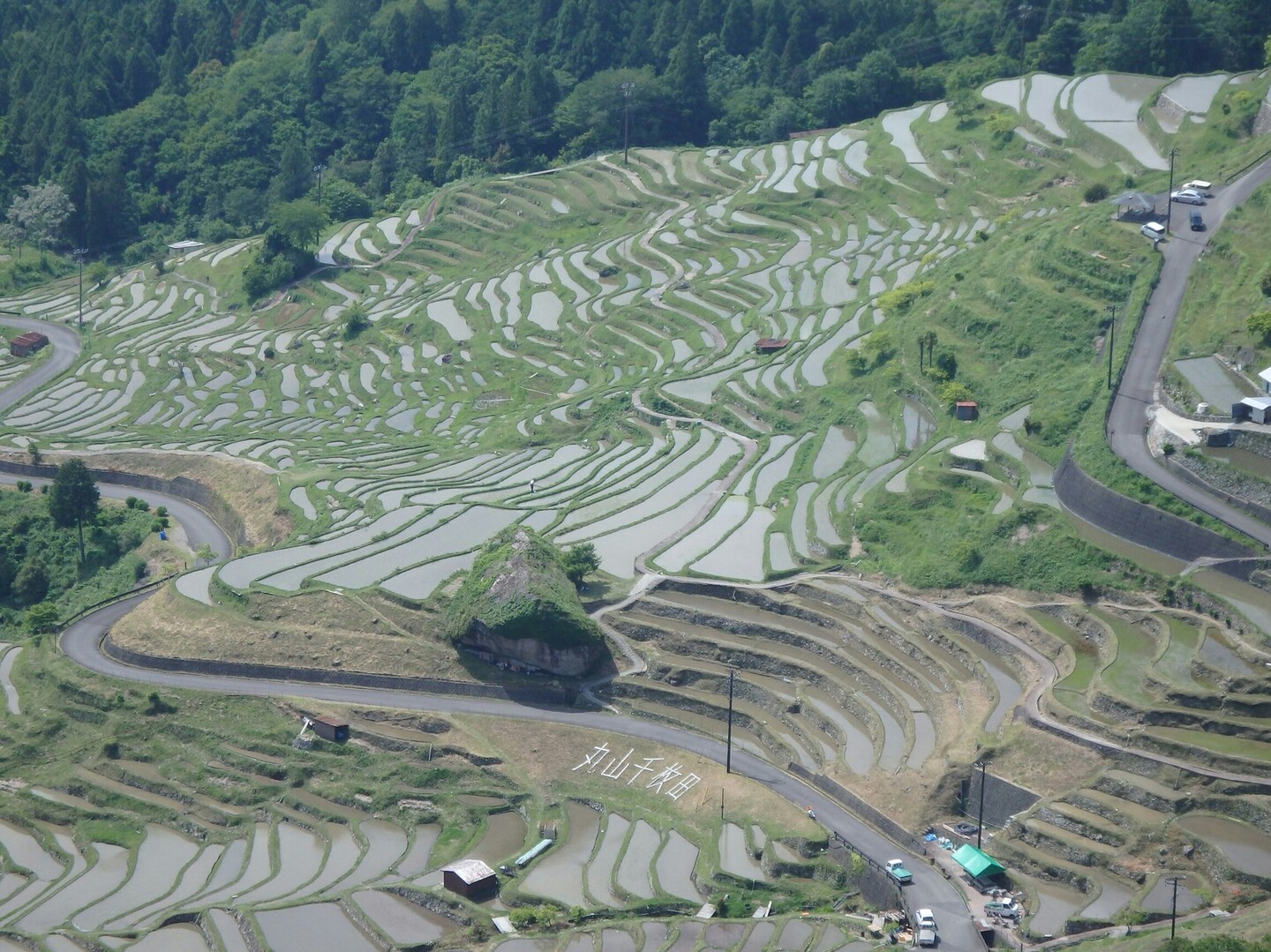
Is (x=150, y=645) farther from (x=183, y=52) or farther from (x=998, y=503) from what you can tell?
(x=183, y=52)

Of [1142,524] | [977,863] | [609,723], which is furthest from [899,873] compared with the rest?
[1142,524]

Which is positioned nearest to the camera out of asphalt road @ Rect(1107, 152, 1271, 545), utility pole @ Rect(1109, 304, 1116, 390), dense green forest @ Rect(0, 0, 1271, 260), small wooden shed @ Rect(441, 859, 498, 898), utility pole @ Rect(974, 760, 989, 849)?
utility pole @ Rect(974, 760, 989, 849)

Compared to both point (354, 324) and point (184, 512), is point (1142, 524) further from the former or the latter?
point (354, 324)

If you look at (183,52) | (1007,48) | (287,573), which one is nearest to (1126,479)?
(287,573)

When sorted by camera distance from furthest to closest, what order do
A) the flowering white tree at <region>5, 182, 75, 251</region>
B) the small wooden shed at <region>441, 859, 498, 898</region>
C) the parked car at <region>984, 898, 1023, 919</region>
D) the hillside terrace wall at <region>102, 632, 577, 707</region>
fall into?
1. the flowering white tree at <region>5, 182, 75, 251</region>
2. the hillside terrace wall at <region>102, 632, 577, 707</region>
3. the small wooden shed at <region>441, 859, 498, 898</region>
4. the parked car at <region>984, 898, 1023, 919</region>

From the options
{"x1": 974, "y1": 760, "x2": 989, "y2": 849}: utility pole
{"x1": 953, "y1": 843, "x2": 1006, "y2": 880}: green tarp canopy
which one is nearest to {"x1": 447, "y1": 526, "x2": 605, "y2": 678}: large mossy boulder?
{"x1": 974, "y1": 760, "x2": 989, "y2": 849}: utility pole

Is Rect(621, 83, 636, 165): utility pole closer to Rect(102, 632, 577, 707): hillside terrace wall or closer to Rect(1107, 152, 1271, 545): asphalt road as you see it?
Rect(1107, 152, 1271, 545): asphalt road
